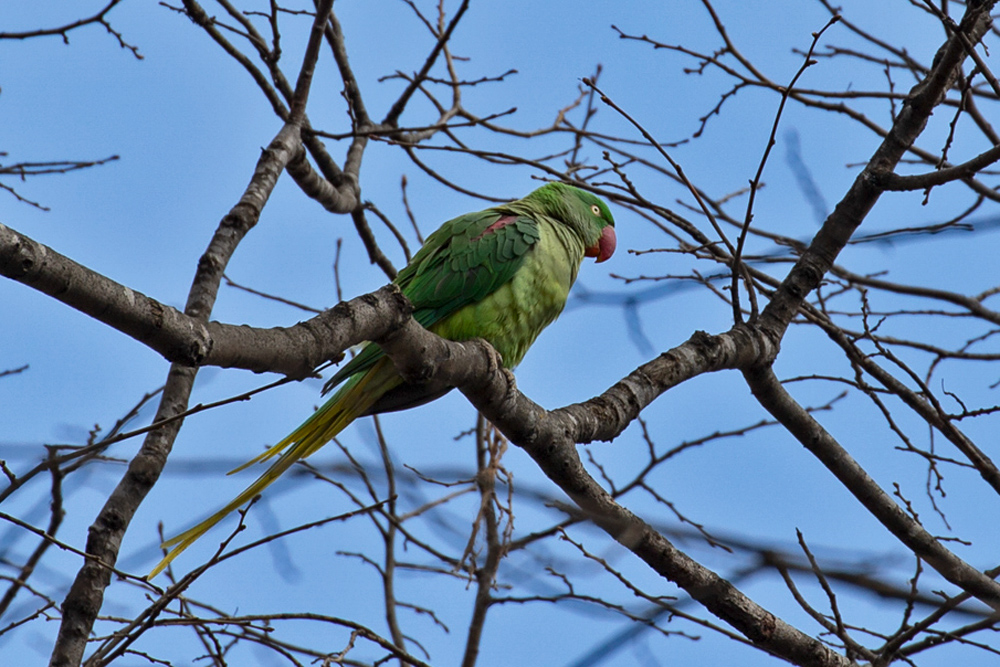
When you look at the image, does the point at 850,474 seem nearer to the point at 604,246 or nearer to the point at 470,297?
the point at 470,297

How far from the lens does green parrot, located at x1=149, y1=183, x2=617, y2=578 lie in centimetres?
358

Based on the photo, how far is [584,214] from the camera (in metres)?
4.86

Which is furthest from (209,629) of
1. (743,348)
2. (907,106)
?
(907,106)

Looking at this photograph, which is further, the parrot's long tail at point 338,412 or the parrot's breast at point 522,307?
the parrot's breast at point 522,307

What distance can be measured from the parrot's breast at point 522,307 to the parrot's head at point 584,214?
1.33 ft

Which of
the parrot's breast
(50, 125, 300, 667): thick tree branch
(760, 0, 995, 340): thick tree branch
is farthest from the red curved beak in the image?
(50, 125, 300, 667): thick tree branch

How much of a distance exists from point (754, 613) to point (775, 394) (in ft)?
3.06

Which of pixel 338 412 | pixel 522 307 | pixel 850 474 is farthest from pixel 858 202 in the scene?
pixel 338 412

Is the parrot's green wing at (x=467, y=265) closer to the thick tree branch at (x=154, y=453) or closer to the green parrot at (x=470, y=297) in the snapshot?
the green parrot at (x=470, y=297)

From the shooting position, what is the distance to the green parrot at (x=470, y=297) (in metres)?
3.58

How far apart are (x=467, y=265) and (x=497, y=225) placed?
0.34m

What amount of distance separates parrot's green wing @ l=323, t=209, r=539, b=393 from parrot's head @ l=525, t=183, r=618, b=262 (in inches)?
22.5

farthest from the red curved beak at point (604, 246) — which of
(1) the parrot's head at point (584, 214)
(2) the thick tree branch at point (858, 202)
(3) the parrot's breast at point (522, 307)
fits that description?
(2) the thick tree branch at point (858, 202)

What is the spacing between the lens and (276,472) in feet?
11.0
